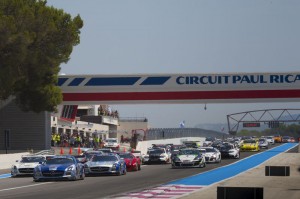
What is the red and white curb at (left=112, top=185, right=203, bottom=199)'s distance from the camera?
2215 centimetres

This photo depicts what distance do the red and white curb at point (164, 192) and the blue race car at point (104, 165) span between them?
826cm

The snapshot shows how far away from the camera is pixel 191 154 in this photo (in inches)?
1673

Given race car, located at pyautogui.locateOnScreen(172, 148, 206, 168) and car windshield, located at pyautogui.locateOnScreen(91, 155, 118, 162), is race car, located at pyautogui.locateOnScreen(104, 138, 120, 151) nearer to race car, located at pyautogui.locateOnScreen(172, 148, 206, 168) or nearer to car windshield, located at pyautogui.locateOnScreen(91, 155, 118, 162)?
race car, located at pyautogui.locateOnScreen(172, 148, 206, 168)

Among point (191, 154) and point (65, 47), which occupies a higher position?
point (65, 47)

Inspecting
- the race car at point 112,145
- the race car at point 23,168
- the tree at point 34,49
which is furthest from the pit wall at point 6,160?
the race car at point 112,145

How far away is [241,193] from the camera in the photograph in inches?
512

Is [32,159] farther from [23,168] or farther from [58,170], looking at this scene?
[58,170]

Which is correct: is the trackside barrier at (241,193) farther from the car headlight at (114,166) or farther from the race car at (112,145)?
the race car at (112,145)

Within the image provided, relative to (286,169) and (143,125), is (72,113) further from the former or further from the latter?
(286,169)

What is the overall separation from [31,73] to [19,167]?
60.5ft

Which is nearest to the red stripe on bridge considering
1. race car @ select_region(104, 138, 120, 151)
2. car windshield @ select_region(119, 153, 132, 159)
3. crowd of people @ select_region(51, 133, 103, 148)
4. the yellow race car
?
crowd of people @ select_region(51, 133, 103, 148)

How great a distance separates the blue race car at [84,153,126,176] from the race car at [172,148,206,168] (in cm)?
728

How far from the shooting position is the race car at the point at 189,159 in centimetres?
4172

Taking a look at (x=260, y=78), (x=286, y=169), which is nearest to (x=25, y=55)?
(x=260, y=78)
